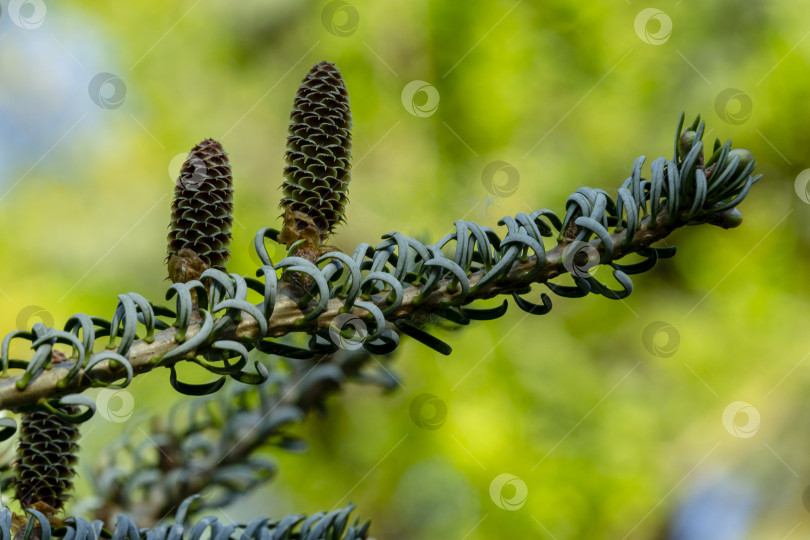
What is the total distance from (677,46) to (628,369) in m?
0.61

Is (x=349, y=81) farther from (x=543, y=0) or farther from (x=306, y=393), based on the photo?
(x=306, y=393)

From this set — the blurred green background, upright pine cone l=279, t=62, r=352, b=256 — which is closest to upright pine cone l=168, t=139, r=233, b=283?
upright pine cone l=279, t=62, r=352, b=256

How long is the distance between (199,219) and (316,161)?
5 cm

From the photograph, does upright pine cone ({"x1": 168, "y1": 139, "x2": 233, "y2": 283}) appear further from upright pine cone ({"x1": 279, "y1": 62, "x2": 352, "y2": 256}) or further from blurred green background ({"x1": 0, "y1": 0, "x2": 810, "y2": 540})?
blurred green background ({"x1": 0, "y1": 0, "x2": 810, "y2": 540})

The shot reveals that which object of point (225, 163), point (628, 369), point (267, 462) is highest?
point (628, 369)

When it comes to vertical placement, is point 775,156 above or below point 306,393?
above

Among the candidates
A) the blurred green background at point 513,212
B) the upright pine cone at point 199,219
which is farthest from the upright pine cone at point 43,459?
the blurred green background at point 513,212

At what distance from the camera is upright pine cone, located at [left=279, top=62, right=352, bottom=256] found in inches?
11.2

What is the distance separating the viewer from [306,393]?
0.45 m

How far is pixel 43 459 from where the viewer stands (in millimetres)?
323

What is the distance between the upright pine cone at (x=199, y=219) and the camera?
0.90 ft

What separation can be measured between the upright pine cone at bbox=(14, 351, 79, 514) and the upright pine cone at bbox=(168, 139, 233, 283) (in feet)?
0.35

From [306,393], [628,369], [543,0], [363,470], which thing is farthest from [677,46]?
[306,393]

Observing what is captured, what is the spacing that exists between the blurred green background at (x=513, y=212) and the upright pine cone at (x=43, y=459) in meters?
0.71
